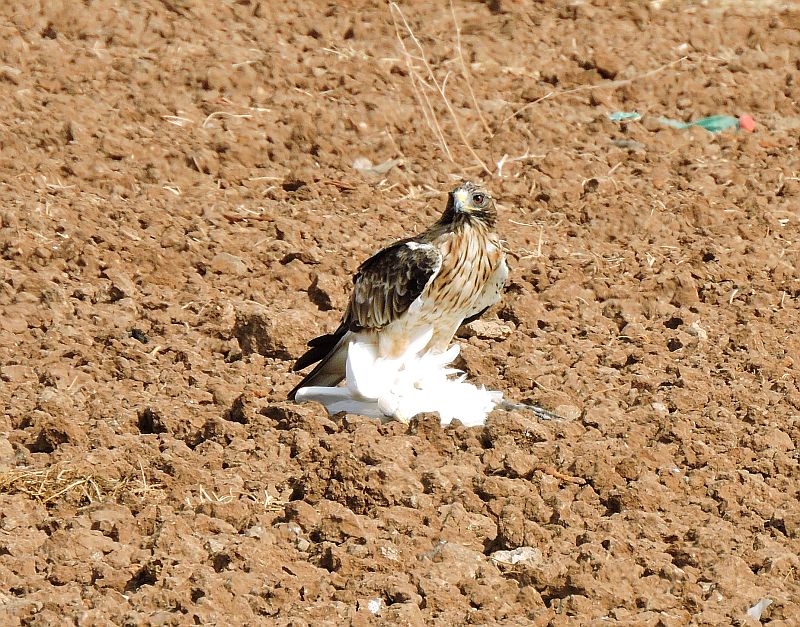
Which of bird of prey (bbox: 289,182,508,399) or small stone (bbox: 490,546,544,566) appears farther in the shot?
bird of prey (bbox: 289,182,508,399)

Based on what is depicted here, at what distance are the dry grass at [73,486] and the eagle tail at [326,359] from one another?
123cm

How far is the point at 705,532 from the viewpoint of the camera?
5.41 meters

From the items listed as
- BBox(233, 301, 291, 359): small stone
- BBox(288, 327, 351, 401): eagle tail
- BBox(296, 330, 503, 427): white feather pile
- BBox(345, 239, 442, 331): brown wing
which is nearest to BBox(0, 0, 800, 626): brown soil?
BBox(233, 301, 291, 359): small stone

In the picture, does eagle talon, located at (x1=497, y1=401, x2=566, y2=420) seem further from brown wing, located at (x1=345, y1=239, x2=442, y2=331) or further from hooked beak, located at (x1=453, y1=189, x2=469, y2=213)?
hooked beak, located at (x1=453, y1=189, x2=469, y2=213)

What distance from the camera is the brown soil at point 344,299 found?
5.13 m

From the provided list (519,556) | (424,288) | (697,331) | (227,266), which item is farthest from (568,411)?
(227,266)

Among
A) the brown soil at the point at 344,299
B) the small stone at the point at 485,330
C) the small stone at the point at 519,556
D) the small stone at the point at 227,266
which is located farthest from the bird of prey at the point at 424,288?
the small stone at the point at 519,556

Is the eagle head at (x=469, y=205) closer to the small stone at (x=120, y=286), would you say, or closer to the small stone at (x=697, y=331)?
the small stone at (x=697, y=331)

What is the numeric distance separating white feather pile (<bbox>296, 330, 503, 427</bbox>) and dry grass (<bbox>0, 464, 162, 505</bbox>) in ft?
3.68

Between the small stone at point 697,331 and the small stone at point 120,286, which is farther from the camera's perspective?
the small stone at point 120,286

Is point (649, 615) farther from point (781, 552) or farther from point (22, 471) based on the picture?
point (22, 471)

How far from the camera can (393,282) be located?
6.61 metres

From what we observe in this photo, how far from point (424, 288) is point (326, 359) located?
66 cm

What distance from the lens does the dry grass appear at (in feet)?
18.5
